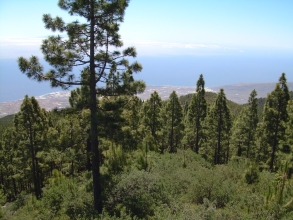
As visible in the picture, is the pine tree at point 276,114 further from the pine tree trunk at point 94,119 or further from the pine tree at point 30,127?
the pine tree at point 30,127

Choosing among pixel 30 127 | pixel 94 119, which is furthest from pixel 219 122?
pixel 94 119

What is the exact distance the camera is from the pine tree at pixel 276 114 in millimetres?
20672

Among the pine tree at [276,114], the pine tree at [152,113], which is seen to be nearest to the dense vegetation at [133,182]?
the pine tree at [276,114]

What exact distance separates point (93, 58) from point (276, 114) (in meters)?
18.5

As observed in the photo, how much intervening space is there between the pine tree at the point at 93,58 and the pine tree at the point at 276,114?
52.4 ft

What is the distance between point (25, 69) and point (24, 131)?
11888mm

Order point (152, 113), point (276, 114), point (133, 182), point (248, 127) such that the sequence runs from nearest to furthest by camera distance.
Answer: point (133, 182) → point (276, 114) → point (248, 127) → point (152, 113)

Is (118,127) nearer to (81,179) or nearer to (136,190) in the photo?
(136,190)

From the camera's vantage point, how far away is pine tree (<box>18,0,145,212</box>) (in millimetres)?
9141

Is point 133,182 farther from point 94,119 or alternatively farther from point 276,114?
point 276,114

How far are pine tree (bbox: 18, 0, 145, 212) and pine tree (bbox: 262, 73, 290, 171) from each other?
628 inches

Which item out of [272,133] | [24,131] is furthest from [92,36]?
[272,133]

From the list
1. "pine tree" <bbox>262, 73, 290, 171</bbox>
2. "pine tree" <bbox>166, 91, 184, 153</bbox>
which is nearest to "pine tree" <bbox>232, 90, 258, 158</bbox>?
"pine tree" <bbox>262, 73, 290, 171</bbox>

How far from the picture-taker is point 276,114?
69.5ft
